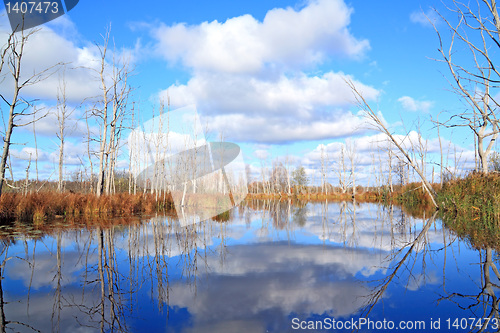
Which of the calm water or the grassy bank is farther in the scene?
the grassy bank

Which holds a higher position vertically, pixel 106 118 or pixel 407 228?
pixel 106 118

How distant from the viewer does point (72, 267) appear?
15.6ft

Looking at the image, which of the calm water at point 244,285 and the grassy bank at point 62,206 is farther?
the grassy bank at point 62,206

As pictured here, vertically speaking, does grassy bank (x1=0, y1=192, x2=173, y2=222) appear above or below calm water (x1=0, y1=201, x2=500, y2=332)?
above

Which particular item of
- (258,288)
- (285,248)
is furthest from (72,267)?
(285,248)

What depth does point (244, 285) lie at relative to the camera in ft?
12.7

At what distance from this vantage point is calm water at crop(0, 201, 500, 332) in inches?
110

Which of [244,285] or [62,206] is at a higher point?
[62,206]

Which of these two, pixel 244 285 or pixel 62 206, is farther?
pixel 62 206

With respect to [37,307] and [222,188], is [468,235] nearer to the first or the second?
[37,307]

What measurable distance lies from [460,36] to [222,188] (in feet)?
103

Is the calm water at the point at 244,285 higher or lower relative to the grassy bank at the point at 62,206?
lower

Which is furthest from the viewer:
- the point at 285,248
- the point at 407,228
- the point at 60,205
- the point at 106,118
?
the point at 106,118

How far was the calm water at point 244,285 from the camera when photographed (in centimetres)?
280
